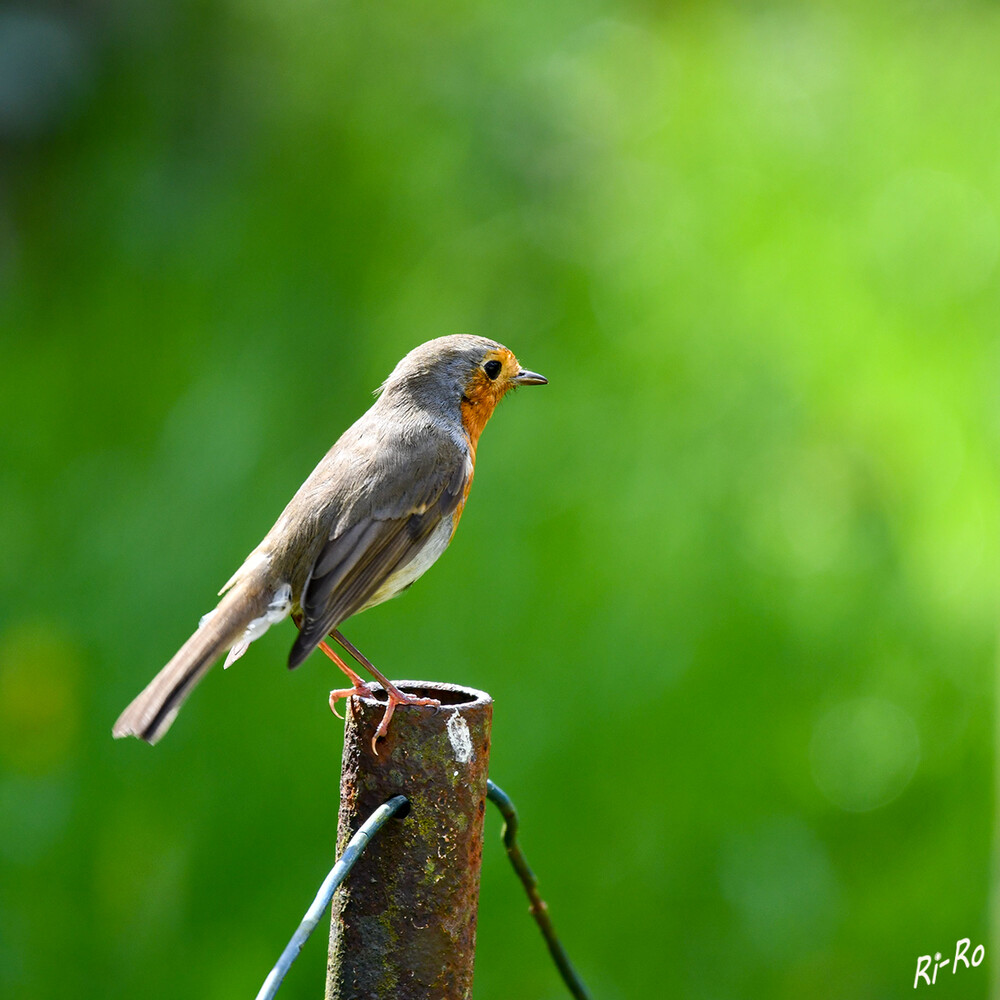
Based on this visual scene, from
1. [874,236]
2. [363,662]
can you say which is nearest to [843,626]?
[874,236]

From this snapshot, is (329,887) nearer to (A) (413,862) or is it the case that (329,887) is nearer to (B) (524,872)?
(A) (413,862)

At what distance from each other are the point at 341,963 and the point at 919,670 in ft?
7.99

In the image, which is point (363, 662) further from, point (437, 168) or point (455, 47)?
point (455, 47)

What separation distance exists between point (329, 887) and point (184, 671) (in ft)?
1.99

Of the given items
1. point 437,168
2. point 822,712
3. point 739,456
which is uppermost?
point 437,168

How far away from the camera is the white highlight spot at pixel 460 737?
1656 millimetres

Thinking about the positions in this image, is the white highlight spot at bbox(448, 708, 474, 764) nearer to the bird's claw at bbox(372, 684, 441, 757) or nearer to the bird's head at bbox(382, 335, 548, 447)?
the bird's claw at bbox(372, 684, 441, 757)

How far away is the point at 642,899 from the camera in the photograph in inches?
132

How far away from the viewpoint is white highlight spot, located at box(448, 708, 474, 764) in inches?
65.2

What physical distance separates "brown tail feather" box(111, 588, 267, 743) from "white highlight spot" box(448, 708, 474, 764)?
0.44m

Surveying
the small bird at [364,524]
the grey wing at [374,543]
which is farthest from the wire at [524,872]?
the grey wing at [374,543]

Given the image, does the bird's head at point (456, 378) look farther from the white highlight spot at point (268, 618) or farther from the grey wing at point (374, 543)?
the white highlight spot at point (268, 618)

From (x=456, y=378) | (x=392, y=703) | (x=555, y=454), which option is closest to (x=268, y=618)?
(x=392, y=703)

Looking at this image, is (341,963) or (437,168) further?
(437,168)
